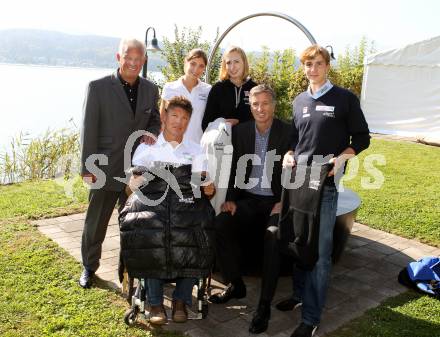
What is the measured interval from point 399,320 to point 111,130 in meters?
2.66

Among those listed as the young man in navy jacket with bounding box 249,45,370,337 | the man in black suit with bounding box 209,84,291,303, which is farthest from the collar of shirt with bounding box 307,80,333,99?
the man in black suit with bounding box 209,84,291,303

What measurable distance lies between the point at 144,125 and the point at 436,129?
12273 mm

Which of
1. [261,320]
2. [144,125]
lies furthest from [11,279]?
[261,320]

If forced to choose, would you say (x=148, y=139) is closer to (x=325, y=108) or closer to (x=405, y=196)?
(x=325, y=108)

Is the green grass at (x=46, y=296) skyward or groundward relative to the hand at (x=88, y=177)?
groundward

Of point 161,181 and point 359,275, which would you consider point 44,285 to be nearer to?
point 161,181

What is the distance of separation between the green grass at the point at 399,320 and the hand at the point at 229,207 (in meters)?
1.17

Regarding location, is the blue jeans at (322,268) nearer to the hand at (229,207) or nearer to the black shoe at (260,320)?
the black shoe at (260,320)

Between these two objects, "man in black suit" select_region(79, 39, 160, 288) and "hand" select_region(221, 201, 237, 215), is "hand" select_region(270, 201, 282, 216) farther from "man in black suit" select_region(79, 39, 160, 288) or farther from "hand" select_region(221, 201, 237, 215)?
"man in black suit" select_region(79, 39, 160, 288)

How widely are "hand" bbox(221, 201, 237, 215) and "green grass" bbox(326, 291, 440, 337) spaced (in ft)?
3.85

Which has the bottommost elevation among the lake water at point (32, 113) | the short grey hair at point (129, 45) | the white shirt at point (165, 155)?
the lake water at point (32, 113)

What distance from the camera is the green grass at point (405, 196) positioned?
220 inches

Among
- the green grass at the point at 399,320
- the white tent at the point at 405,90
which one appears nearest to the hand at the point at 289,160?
the green grass at the point at 399,320

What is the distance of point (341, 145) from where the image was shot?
3.02 meters
